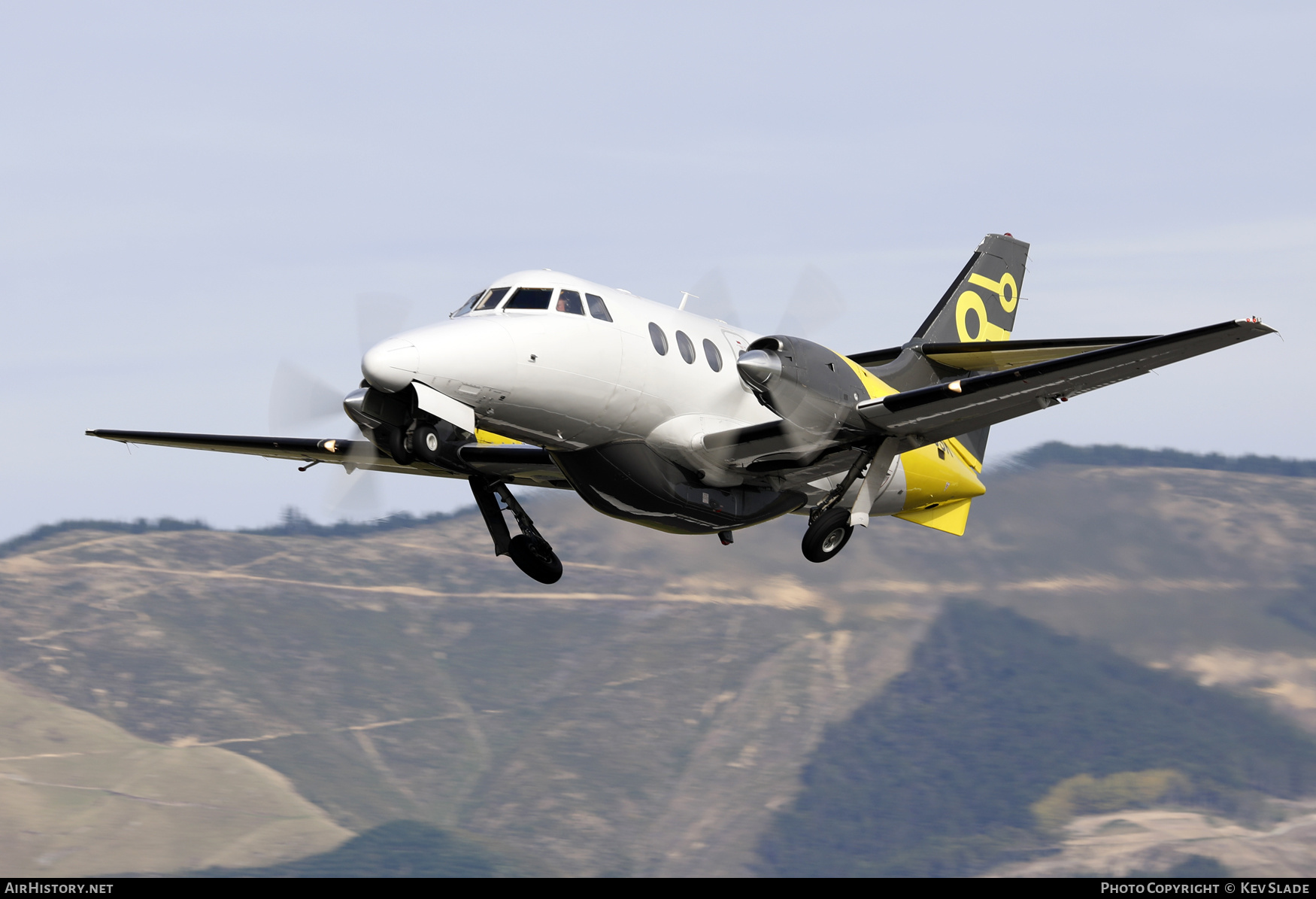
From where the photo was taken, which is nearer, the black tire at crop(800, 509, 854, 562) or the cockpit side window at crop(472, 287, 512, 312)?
the cockpit side window at crop(472, 287, 512, 312)

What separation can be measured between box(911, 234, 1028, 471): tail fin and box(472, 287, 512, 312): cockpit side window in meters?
8.40

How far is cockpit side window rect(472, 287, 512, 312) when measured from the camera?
15.9 meters

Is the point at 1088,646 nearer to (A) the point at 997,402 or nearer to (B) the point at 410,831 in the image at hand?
(B) the point at 410,831

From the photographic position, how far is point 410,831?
476 ft

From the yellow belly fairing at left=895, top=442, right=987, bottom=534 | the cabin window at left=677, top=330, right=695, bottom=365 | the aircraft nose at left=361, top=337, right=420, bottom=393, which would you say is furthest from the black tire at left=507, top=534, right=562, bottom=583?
the yellow belly fairing at left=895, top=442, right=987, bottom=534

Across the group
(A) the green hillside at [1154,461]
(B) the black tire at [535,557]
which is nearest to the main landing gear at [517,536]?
(B) the black tire at [535,557]

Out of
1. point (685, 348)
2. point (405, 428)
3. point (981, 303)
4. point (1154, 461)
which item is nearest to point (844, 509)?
point (685, 348)

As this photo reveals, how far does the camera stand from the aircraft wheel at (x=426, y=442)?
15094 millimetres

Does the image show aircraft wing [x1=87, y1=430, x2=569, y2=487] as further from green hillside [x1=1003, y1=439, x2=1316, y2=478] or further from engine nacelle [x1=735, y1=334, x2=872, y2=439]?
green hillside [x1=1003, y1=439, x2=1316, y2=478]

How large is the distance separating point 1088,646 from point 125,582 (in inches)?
4574

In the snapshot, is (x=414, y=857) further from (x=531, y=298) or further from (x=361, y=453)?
(x=531, y=298)

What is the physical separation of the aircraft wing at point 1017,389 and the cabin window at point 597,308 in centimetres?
335
